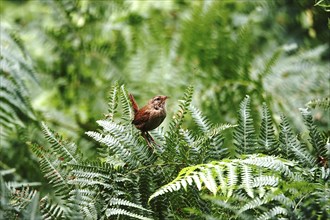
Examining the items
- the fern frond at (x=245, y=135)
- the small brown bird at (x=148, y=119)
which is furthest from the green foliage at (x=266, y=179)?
the small brown bird at (x=148, y=119)

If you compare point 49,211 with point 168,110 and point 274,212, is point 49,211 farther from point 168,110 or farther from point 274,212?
point 168,110

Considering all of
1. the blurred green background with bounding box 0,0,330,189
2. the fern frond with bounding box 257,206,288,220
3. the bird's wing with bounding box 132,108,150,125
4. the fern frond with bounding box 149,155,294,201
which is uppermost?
the bird's wing with bounding box 132,108,150,125

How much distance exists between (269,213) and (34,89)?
2.86 metres

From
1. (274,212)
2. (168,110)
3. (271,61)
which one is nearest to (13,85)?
(168,110)

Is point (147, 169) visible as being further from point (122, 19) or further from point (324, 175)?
point (122, 19)

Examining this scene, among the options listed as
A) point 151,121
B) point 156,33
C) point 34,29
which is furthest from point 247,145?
point 34,29

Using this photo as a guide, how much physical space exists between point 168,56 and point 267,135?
195cm

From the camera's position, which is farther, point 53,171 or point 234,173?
point 53,171

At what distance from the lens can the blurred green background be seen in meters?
3.43

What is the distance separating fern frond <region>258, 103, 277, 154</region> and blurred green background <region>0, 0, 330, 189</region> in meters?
1.14

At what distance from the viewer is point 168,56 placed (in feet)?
12.5

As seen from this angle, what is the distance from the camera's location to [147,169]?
1.87 meters

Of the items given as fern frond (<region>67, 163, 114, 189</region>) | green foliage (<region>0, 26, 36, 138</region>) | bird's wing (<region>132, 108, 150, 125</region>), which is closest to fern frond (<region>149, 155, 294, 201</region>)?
fern frond (<region>67, 163, 114, 189</region>)

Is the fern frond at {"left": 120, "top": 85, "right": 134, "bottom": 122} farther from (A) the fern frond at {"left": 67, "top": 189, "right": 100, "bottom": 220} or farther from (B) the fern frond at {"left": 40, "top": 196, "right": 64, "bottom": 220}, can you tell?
(B) the fern frond at {"left": 40, "top": 196, "right": 64, "bottom": 220}
